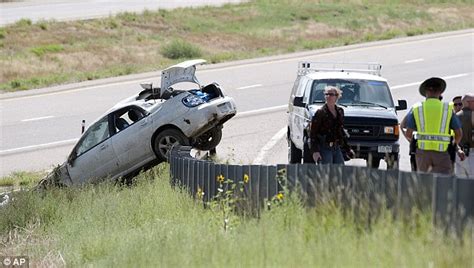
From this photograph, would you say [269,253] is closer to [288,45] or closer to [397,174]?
[397,174]

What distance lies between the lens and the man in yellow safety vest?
1331 centimetres

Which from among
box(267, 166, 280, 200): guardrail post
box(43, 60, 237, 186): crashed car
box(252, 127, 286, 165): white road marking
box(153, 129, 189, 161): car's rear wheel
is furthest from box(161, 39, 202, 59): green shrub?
box(267, 166, 280, 200): guardrail post

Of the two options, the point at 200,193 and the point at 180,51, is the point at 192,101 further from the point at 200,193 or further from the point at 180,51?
the point at 180,51

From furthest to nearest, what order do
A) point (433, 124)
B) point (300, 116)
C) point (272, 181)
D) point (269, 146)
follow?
point (269, 146), point (300, 116), point (433, 124), point (272, 181)

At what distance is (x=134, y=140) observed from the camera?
20734mm

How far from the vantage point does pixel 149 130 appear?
67.5ft

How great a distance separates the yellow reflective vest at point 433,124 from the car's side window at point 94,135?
894cm

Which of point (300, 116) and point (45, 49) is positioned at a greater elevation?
point (300, 116)

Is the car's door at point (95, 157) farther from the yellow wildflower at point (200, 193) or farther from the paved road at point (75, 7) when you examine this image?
the paved road at point (75, 7)

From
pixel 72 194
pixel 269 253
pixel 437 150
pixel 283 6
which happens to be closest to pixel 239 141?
pixel 72 194

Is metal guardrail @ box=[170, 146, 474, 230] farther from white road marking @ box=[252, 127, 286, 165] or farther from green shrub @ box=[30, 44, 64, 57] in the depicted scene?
green shrub @ box=[30, 44, 64, 57]

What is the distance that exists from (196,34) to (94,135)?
23.5 m

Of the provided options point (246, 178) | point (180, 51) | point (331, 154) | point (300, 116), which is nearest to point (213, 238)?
point (246, 178)

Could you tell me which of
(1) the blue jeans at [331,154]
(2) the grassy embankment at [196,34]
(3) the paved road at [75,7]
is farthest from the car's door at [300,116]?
(3) the paved road at [75,7]
